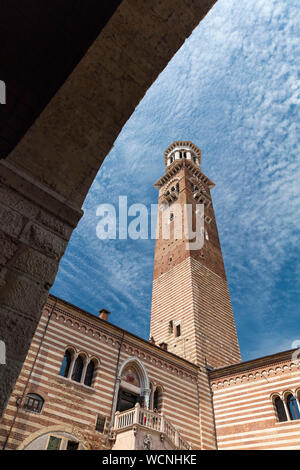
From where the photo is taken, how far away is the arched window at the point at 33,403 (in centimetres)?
948

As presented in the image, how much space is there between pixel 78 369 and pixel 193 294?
963 cm

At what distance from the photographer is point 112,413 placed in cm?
1155

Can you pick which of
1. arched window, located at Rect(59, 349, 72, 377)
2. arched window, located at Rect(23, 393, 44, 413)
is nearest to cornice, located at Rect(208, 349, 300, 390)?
arched window, located at Rect(59, 349, 72, 377)

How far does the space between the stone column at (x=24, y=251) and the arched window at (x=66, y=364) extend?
10006 mm

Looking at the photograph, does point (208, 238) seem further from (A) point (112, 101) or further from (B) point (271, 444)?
(A) point (112, 101)

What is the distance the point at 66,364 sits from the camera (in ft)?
37.4

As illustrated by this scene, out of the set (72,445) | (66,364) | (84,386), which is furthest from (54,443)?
(66,364)

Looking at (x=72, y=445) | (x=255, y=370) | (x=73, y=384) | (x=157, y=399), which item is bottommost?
(x=72, y=445)

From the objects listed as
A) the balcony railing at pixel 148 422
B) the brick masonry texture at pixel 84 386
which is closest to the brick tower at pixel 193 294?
the brick masonry texture at pixel 84 386

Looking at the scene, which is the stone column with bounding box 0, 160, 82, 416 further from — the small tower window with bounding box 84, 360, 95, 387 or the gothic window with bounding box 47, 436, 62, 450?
the small tower window with bounding box 84, 360, 95, 387

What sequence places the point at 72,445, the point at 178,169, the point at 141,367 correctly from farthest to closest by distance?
the point at 178,169 < the point at 141,367 < the point at 72,445

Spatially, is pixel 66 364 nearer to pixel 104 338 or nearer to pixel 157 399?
pixel 104 338

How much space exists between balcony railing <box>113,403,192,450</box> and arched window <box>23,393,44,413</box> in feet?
9.76

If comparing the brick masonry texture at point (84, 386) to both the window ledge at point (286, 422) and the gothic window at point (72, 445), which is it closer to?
the gothic window at point (72, 445)
